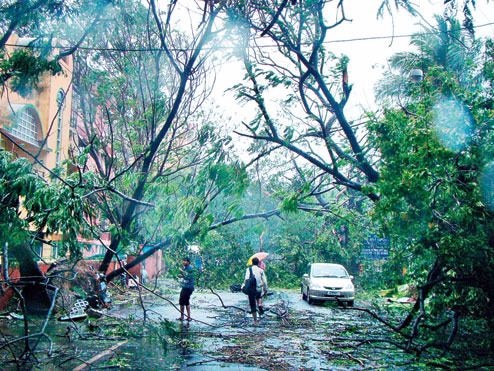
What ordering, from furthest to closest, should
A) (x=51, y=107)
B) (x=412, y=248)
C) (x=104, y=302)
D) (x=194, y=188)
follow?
1. (x=51, y=107)
2. (x=104, y=302)
3. (x=412, y=248)
4. (x=194, y=188)

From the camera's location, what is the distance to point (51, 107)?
20.8 m

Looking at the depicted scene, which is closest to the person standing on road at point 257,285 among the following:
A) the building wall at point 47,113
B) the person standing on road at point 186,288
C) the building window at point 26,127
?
the person standing on road at point 186,288

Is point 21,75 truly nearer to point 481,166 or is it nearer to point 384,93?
point 481,166

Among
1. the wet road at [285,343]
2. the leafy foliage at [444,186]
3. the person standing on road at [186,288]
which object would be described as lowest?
the wet road at [285,343]

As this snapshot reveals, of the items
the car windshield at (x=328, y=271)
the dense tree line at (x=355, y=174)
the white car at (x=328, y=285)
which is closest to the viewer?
the dense tree line at (x=355, y=174)

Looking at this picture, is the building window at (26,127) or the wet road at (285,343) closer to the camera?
the wet road at (285,343)

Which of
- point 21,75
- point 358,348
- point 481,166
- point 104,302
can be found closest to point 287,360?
point 358,348

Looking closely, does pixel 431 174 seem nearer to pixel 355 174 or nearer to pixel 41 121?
pixel 355 174

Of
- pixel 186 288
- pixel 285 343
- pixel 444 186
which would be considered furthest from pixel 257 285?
pixel 444 186

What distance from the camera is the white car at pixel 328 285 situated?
768 inches

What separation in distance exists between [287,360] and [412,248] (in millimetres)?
3542

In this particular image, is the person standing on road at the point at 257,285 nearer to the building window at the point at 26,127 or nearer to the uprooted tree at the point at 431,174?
the uprooted tree at the point at 431,174

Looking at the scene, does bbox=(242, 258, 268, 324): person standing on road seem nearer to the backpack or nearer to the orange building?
the backpack

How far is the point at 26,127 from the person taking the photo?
19.7 meters
